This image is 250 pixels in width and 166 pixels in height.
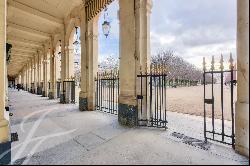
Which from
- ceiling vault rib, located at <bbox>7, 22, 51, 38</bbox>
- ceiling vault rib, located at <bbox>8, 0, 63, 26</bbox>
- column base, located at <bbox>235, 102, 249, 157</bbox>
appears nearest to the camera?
column base, located at <bbox>235, 102, 249, 157</bbox>

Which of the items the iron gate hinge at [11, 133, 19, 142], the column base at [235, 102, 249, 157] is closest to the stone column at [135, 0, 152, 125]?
the column base at [235, 102, 249, 157]

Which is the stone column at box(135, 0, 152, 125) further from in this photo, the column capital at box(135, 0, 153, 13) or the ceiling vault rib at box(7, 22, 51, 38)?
the ceiling vault rib at box(7, 22, 51, 38)

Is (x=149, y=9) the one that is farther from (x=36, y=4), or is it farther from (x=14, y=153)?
(x=36, y=4)

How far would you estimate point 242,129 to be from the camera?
3.74 meters

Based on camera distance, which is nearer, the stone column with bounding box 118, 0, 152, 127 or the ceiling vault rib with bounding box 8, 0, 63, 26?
the stone column with bounding box 118, 0, 152, 127

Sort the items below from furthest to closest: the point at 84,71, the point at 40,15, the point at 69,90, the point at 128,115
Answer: the point at 69,90
the point at 40,15
the point at 84,71
the point at 128,115

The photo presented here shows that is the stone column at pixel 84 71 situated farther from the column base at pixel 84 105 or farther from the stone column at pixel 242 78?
the stone column at pixel 242 78

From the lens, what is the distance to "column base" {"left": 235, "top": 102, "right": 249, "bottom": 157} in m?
3.65

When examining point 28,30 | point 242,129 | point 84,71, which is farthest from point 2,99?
point 28,30

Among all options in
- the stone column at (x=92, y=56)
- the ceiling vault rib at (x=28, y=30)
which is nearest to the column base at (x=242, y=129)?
the stone column at (x=92, y=56)

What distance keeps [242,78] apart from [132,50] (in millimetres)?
3491

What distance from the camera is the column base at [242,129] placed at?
3648 mm

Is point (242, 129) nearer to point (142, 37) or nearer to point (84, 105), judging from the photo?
point (142, 37)

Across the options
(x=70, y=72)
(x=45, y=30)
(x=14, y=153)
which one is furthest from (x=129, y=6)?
(x=45, y=30)
